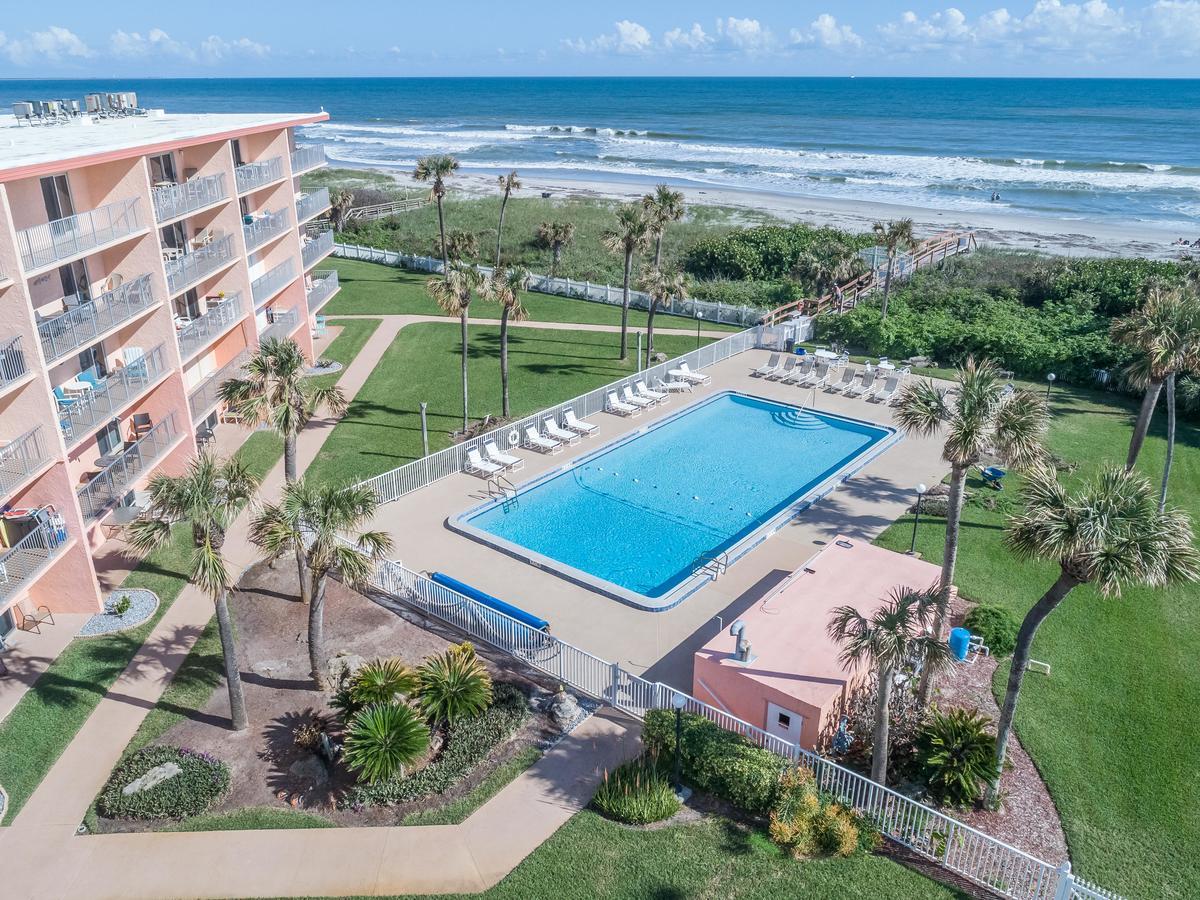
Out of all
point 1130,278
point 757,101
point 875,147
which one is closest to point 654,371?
point 1130,278

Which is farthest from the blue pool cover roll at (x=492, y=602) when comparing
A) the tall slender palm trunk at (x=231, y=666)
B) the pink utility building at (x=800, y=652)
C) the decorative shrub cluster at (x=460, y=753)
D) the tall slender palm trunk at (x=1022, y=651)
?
the tall slender palm trunk at (x=1022, y=651)

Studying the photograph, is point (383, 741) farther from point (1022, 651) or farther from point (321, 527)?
point (1022, 651)

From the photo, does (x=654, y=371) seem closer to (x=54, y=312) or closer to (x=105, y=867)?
(x=54, y=312)

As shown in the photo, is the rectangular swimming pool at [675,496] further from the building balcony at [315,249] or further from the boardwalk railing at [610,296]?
the building balcony at [315,249]

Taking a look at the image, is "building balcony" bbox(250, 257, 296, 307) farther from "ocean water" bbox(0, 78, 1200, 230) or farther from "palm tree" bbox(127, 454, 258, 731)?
"ocean water" bbox(0, 78, 1200, 230)

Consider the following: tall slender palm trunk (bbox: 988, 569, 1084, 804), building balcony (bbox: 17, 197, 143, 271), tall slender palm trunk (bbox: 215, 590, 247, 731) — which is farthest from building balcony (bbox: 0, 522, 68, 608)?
tall slender palm trunk (bbox: 988, 569, 1084, 804)
